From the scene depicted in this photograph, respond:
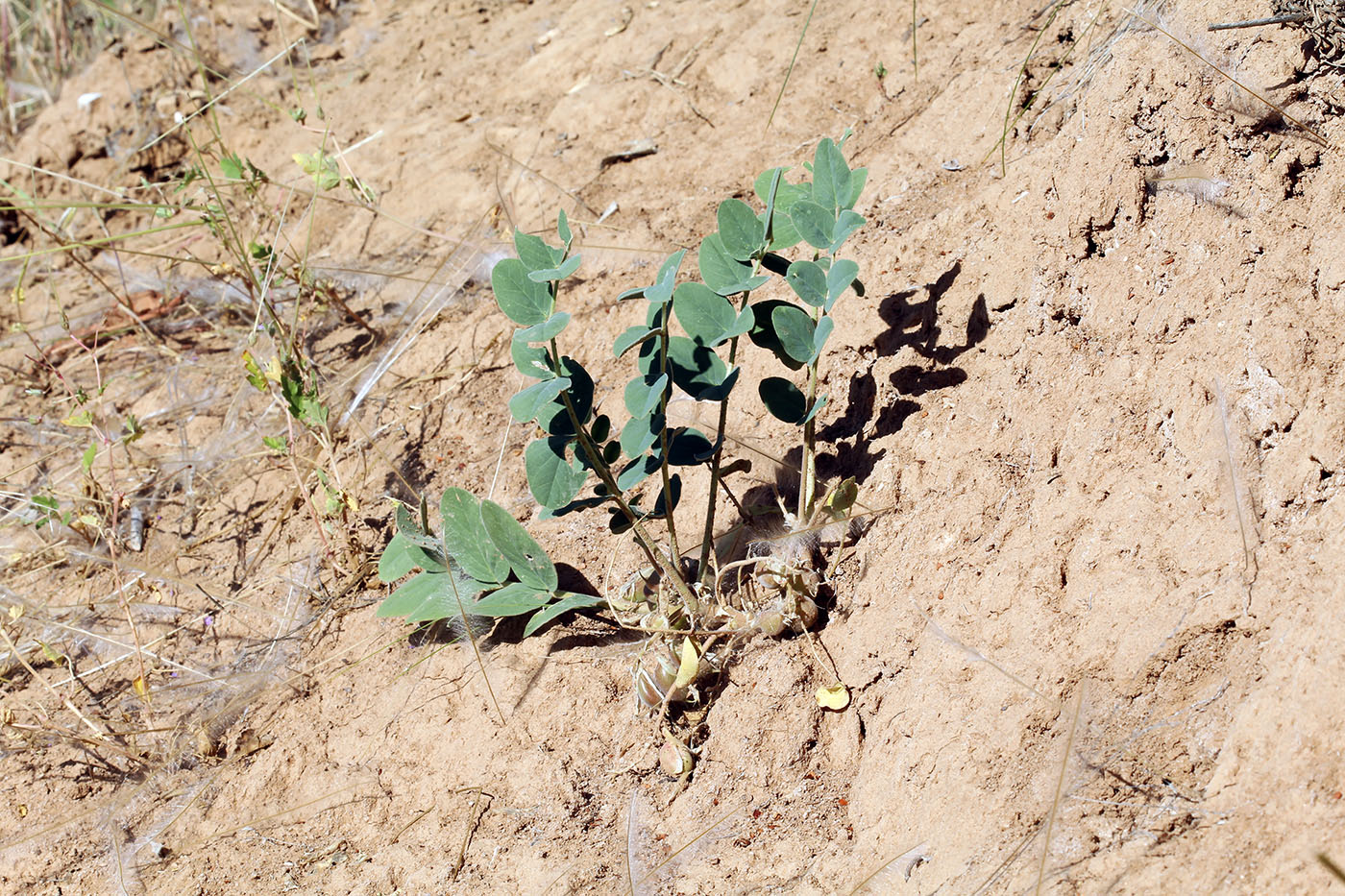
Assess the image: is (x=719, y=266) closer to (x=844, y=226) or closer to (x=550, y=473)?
(x=844, y=226)

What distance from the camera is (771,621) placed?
1702 millimetres

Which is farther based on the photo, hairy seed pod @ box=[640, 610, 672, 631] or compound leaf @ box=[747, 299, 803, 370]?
hairy seed pod @ box=[640, 610, 672, 631]

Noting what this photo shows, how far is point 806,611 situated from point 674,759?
0.34m

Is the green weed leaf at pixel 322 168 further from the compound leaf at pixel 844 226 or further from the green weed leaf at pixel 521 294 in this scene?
the compound leaf at pixel 844 226

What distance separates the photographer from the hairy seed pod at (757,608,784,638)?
1697mm

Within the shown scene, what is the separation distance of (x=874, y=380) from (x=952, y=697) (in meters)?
0.65

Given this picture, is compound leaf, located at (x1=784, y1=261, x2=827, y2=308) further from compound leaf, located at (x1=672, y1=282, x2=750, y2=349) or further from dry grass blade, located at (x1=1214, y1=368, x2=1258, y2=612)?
dry grass blade, located at (x1=1214, y1=368, x2=1258, y2=612)

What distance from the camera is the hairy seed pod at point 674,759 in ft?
5.38

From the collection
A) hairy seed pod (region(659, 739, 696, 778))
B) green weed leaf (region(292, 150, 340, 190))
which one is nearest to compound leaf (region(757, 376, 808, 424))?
hairy seed pod (region(659, 739, 696, 778))

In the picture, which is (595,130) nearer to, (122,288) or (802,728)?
(122,288)

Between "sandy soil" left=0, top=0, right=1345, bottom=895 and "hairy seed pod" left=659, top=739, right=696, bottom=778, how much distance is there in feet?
0.07

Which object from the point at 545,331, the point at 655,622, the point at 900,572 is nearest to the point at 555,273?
the point at 545,331

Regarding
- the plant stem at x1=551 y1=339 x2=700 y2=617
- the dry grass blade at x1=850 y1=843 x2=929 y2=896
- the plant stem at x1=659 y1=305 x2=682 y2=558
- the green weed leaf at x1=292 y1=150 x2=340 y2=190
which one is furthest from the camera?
→ the green weed leaf at x1=292 y1=150 x2=340 y2=190

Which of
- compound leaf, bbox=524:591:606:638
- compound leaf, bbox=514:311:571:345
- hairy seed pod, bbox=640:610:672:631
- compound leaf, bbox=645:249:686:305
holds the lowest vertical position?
hairy seed pod, bbox=640:610:672:631
